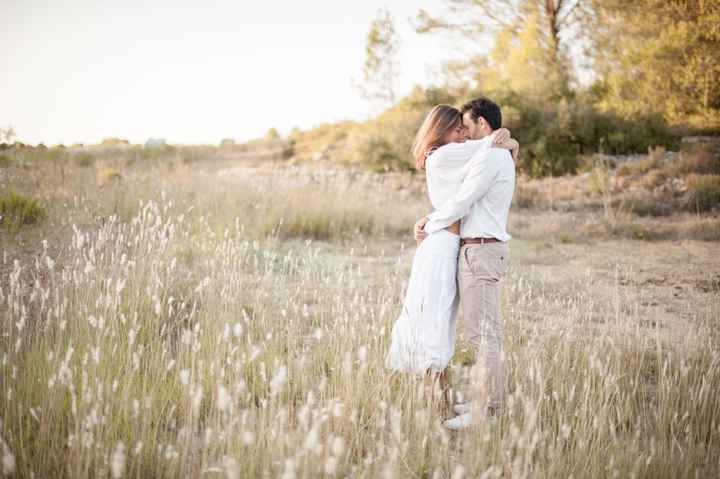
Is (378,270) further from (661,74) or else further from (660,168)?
(661,74)

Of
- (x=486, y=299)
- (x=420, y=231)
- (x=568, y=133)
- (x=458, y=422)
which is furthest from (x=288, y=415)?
(x=568, y=133)

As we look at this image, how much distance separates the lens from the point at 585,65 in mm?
18828

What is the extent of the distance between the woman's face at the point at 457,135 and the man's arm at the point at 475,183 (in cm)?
29

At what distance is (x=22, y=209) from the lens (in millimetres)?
6684

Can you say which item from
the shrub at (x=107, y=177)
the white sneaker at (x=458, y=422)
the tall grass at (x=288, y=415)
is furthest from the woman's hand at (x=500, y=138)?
the shrub at (x=107, y=177)

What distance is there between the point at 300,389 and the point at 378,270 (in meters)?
3.74

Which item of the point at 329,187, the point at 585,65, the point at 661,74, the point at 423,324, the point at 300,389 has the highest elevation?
the point at 585,65

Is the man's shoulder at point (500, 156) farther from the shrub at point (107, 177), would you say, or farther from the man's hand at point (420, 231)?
the shrub at point (107, 177)

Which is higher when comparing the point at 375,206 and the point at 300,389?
the point at 375,206

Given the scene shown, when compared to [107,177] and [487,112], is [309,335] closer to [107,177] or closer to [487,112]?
[487,112]

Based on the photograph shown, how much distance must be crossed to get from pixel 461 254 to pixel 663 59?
14.8 metres

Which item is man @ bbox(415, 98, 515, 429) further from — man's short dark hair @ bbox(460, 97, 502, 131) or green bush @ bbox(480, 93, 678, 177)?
green bush @ bbox(480, 93, 678, 177)

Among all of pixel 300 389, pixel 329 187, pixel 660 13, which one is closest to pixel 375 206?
pixel 329 187

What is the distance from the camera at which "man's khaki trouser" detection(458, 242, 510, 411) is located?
3.03 metres
